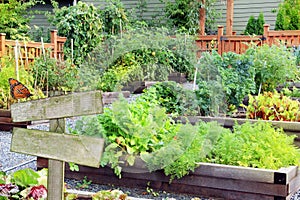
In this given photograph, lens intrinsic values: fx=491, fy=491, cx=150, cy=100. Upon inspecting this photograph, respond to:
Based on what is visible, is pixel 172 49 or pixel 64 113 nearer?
pixel 64 113

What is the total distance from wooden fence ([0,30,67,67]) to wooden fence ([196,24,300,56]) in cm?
357

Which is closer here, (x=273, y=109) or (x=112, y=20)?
(x=273, y=109)

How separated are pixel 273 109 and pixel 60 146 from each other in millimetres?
4200

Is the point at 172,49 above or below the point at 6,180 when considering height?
above

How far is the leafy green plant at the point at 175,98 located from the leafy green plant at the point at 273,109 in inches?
29.7

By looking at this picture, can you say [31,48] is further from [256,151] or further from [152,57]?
[256,151]

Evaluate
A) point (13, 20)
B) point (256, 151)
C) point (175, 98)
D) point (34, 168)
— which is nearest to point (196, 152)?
point (256, 151)

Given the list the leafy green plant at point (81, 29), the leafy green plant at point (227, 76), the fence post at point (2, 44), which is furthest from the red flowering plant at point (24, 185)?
the leafy green plant at point (81, 29)

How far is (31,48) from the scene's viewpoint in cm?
1143

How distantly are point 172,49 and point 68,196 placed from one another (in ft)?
9.30

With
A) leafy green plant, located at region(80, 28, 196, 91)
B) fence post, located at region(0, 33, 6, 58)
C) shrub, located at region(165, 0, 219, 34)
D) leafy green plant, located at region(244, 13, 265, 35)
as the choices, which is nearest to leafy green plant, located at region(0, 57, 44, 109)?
fence post, located at region(0, 33, 6, 58)

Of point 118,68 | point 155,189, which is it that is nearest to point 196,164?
point 155,189

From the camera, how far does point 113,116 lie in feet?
14.9

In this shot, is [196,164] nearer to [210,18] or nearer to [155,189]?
[155,189]
